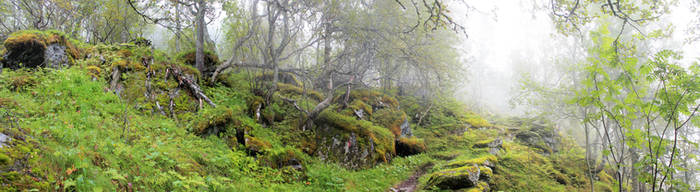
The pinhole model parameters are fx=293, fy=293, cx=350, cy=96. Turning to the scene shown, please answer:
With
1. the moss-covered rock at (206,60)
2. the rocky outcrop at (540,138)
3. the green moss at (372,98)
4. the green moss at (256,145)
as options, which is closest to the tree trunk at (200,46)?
the moss-covered rock at (206,60)

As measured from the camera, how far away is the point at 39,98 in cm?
505

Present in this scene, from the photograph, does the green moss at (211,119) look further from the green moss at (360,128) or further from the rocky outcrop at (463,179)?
the rocky outcrop at (463,179)

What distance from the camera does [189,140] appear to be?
5598 millimetres

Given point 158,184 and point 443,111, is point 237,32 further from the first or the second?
point 443,111

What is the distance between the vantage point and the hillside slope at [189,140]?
3.16 metres

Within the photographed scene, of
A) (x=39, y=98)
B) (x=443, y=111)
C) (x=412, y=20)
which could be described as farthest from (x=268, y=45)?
(x=443, y=111)


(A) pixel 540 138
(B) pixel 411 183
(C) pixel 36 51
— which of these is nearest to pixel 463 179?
(B) pixel 411 183

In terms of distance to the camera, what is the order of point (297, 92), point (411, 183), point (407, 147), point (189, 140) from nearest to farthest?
1. point (189, 140)
2. point (411, 183)
3. point (407, 147)
4. point (297, 92)

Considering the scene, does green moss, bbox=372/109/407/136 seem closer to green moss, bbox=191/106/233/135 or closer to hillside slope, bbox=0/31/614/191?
hillside slope, bbox=0/31/614/191

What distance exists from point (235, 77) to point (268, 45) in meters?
2.86

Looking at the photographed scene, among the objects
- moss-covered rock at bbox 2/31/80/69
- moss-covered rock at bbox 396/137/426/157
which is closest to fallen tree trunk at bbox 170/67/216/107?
moss-covered rock at bbox 2/31/80/69

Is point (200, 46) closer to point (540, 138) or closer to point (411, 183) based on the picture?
point (411, 183)

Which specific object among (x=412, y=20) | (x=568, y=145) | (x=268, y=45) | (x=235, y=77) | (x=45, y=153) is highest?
(x=412, y=20)

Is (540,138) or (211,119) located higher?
(211,119)
